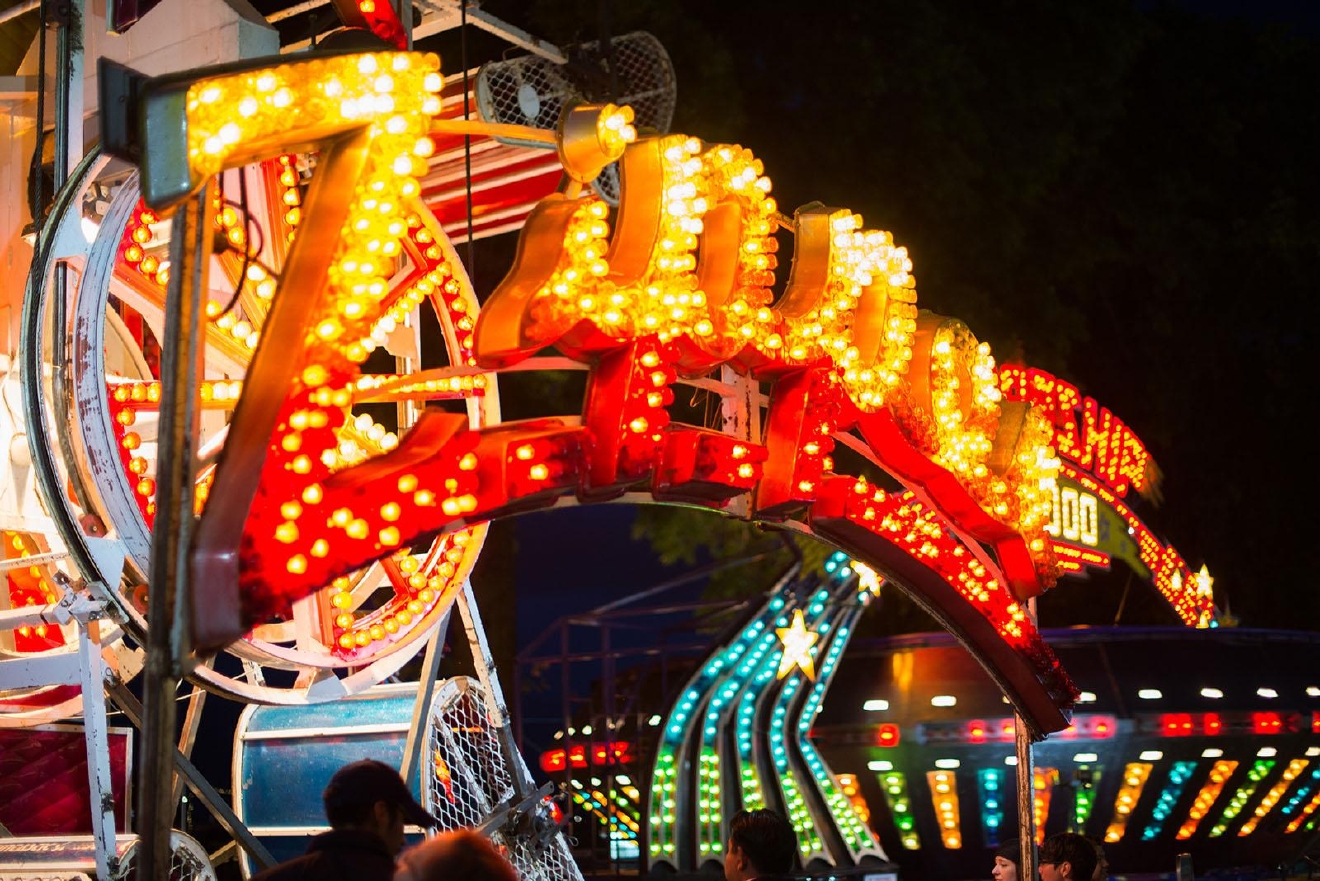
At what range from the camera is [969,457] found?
9.23 metres

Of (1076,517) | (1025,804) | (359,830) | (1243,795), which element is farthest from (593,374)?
(1243,795)

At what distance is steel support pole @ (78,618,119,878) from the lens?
5785mm

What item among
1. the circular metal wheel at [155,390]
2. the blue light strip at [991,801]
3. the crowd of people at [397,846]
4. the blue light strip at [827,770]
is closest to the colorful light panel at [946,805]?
the blue light strip at [991,801]

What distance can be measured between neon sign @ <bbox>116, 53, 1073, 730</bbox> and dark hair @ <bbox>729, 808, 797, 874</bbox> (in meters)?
1.50

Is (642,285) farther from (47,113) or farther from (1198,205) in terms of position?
(1198,205)

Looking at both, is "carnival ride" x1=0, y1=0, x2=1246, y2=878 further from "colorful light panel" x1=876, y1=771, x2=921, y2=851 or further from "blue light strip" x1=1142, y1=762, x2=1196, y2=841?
"blue light strip" x1=1142, y1=762, x2=1196, y2=841

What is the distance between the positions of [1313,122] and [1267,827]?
35.3ft

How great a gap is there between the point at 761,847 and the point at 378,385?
7.26ft

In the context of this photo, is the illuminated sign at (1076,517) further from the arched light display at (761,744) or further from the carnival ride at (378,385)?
the carnival ride at (378,385)

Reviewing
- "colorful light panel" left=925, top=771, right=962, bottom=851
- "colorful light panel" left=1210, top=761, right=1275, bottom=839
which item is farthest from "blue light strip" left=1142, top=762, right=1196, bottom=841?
"colorful light panel" left=925, top=771, right=962, bottom=851

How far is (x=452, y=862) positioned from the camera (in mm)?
3416

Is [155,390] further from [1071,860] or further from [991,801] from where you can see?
[991,801]

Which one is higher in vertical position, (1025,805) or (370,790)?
(370,790)

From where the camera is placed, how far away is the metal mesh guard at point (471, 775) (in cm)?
826
